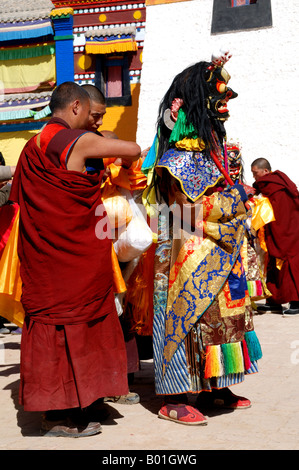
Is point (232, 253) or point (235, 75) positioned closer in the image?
point (232, 253)

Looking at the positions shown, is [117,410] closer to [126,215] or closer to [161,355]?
[161,355]

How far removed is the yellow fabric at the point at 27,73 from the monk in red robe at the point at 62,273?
12.7 metres

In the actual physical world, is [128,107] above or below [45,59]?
below

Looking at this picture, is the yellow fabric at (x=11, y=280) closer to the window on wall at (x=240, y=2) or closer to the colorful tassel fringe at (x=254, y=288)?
the colorful tassel fringe at (x=254, y=288)

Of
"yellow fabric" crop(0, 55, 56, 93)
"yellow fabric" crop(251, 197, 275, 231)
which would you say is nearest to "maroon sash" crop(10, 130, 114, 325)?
"yellow fabric" crop(251, 197, 275, 231)

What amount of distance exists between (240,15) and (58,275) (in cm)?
1058

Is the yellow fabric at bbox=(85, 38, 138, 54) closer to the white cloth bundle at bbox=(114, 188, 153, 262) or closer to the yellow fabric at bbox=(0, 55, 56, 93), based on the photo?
the yellow fabric at bbox=(0, 55, 56, 93)

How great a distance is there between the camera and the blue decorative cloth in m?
3.31

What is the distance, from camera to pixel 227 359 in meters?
3.36


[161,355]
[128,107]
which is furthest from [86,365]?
[128,107]

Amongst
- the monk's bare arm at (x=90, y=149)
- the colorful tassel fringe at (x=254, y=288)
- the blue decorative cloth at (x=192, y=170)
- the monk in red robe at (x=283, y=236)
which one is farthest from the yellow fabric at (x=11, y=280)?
the monk in red robe at (x=283, y=236)

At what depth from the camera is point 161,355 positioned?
346 cm

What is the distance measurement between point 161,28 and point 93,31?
2.15 m

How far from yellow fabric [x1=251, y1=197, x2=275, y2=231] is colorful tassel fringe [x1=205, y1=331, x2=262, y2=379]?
13.3 ft
